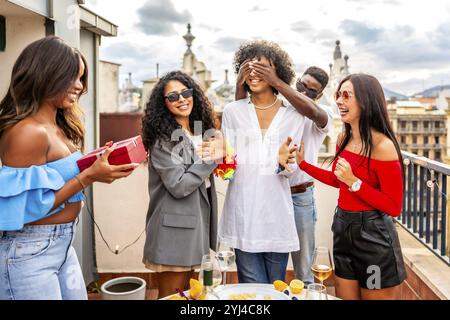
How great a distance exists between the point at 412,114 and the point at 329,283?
41.7 metres

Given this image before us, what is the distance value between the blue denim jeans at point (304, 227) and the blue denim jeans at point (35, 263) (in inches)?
51.2

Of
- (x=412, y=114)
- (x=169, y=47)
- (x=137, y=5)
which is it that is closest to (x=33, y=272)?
(x=137, y=5)

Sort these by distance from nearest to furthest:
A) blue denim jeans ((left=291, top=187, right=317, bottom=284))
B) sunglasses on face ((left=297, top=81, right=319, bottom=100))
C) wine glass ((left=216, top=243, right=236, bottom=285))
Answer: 1. wine glass ((left=216, top=243, right=236, bottom=285))
2. blue denim jeans ((left=291, top=187, right=317, bottom=284))
3. sunglasses on face ((left=297, top=81, right=319, bottom=100))

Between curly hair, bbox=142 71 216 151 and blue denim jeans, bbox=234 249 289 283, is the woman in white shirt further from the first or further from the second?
curly hair, bbox=142 71 216 151

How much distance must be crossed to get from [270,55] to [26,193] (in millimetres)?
1271

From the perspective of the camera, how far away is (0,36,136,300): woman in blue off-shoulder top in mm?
1233

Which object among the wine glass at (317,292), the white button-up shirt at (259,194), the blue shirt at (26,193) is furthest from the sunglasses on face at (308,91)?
the blue shirt at (26,193)

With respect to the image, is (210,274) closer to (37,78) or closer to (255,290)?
(255,290)

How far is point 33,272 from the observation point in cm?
126

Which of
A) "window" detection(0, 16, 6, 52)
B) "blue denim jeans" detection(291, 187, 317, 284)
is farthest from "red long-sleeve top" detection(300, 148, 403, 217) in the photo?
"window" detection(0, 16, 6, 52)

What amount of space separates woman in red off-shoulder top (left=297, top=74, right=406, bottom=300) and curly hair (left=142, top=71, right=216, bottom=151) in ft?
2.42

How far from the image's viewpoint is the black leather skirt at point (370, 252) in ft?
5.23

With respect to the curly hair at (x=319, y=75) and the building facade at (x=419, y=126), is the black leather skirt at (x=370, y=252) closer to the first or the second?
the curly hair at (x=319, y=75)

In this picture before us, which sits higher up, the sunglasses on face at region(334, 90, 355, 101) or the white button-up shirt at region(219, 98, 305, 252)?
the sunglasses on face at region(334, 90, 355, 101)
